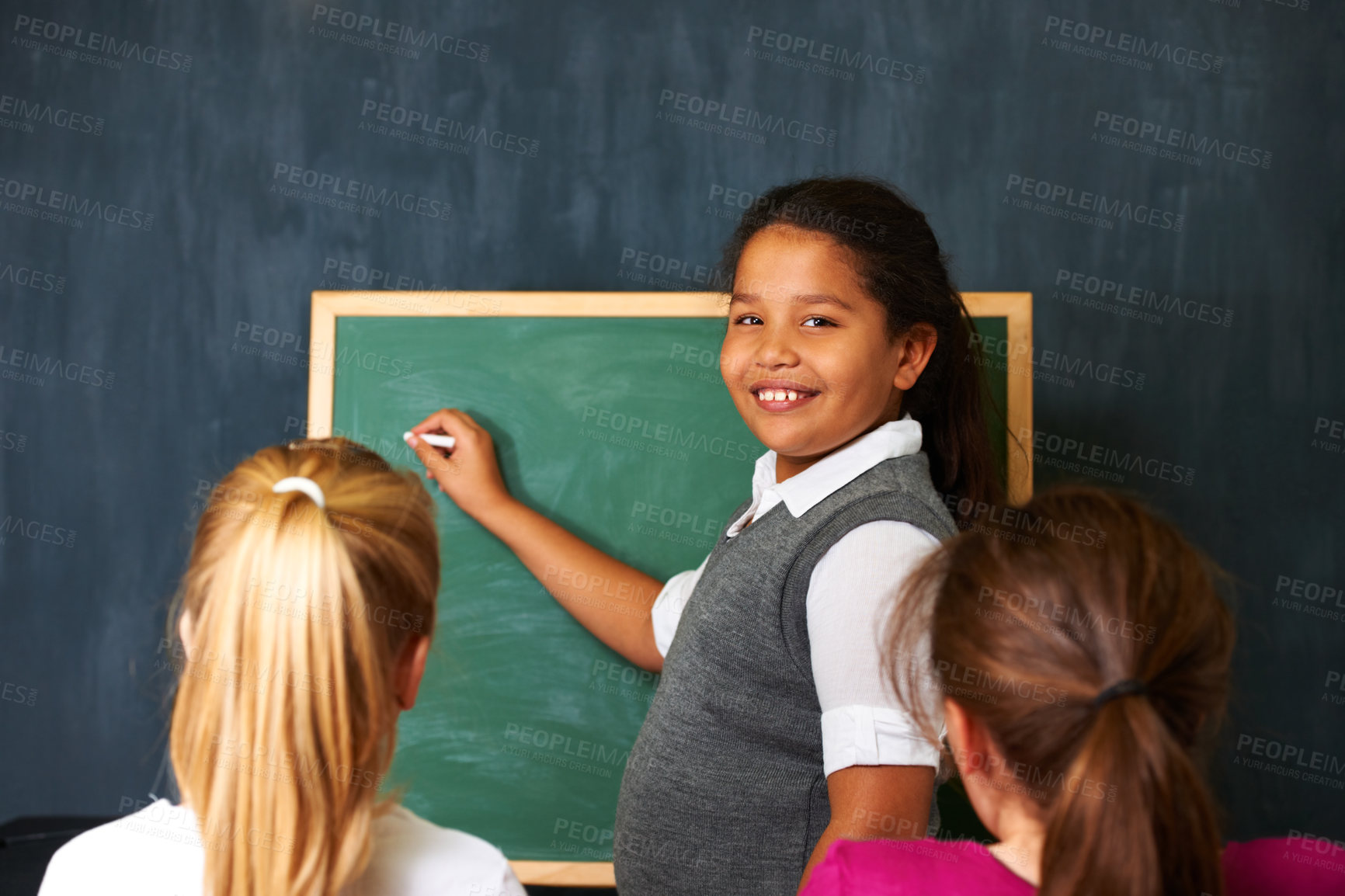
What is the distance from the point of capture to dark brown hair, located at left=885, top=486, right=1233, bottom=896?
70cm

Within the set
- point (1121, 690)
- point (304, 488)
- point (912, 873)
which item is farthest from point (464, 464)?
point (1121, 690)

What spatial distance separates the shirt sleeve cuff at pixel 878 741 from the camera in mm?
1041

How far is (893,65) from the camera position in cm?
193

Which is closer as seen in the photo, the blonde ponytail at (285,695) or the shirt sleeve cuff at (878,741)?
the blonde ponytail at (285,695)

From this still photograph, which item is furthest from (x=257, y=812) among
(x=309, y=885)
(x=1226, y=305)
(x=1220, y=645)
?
(x=1226, y=305)

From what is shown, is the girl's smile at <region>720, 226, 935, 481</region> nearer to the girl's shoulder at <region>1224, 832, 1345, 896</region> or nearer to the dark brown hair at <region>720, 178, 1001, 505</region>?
the dark brown hair at <region>720, 178, 1001, 505</region>

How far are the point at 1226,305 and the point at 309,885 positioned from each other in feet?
6.08

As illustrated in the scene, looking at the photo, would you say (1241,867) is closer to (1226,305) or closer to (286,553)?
(286,553)

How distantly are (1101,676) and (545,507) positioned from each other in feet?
3.63

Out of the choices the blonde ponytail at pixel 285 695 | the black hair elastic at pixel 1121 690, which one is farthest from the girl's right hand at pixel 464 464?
the black hair elastic at pixel 1121 690

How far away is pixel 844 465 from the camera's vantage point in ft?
4.13

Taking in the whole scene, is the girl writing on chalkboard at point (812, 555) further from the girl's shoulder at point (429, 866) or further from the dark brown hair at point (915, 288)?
the girl's shoulder at point (429, 866)

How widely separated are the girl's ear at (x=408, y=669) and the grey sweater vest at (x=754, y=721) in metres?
0.38

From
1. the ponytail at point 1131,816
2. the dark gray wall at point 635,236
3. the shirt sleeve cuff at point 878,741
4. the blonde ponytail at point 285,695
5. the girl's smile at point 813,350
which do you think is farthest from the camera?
the dark gray wall at point 635,236
